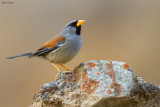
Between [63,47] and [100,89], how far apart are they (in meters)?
2.31

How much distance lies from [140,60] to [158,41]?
4.16ft

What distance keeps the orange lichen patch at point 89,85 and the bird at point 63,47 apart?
5.69ft

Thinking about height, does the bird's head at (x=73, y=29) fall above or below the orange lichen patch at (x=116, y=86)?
above

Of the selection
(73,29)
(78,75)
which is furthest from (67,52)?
(78,75)

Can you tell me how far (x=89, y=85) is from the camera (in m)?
4.62

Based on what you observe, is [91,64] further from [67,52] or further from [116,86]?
[67,52]

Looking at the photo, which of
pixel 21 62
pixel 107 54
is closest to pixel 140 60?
pixel 107 54

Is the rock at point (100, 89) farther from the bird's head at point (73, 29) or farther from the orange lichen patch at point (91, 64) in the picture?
the bird's head at point (73, 29)

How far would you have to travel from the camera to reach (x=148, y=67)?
10.5 m

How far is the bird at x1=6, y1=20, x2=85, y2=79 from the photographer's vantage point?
6.52 meters

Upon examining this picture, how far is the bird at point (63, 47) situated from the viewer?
6.52 metres

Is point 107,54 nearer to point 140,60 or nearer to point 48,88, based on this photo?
point 140,60

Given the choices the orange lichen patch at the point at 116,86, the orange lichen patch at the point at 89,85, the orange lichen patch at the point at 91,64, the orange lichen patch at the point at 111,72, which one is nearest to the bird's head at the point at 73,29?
the orange lichen patch at the point at 91,64

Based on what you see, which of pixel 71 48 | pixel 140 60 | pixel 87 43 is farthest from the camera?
pixel 87 43
